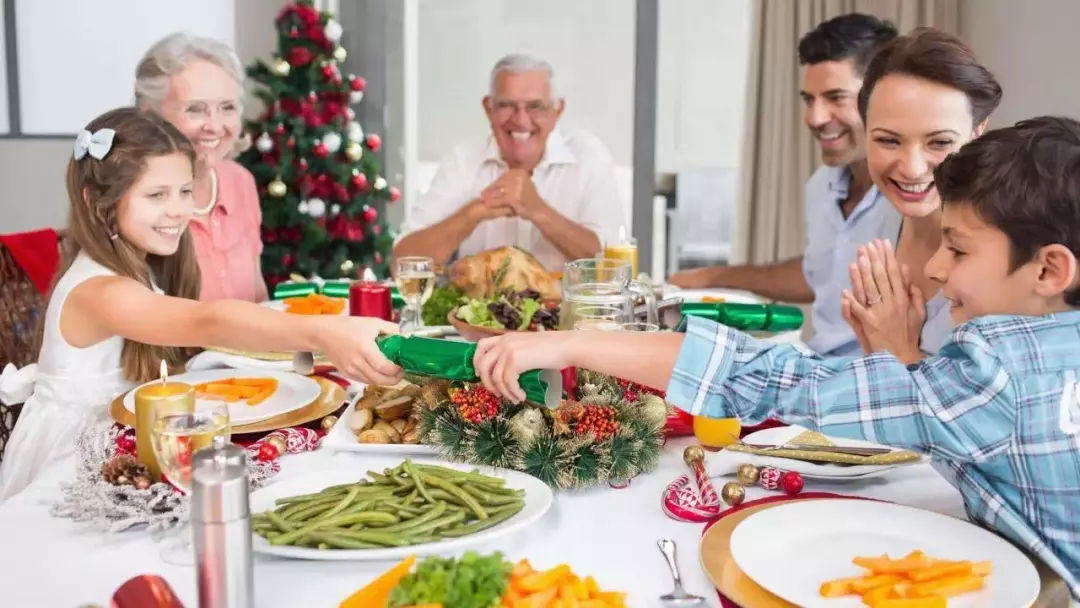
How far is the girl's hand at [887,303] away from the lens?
1.62 meters

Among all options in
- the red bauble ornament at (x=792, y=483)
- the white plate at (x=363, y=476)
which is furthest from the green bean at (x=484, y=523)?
the red bauble ornament at (x=792, y=483)

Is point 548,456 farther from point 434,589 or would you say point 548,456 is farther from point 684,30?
point 684,30

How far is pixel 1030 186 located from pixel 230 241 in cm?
233

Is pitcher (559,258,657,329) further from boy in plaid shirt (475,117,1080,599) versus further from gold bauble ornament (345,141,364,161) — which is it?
gold bauble ornament (345,141,364,161)

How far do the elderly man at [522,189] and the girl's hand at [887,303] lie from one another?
165 centimetres

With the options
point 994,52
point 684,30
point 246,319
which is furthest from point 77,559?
point 684,30

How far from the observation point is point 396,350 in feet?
4.54

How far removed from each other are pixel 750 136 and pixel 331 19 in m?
2.03

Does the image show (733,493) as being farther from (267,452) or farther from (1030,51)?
(1030,51)

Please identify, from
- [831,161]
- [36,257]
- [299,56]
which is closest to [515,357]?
[36,257]

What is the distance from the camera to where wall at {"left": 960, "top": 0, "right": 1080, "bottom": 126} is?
12.2 feet

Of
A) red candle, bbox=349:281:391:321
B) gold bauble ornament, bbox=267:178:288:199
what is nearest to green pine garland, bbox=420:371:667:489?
red candle, bbox=349:281:391:321

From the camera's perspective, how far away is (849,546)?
3.71ft

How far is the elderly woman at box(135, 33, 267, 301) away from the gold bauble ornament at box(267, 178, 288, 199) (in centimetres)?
167
